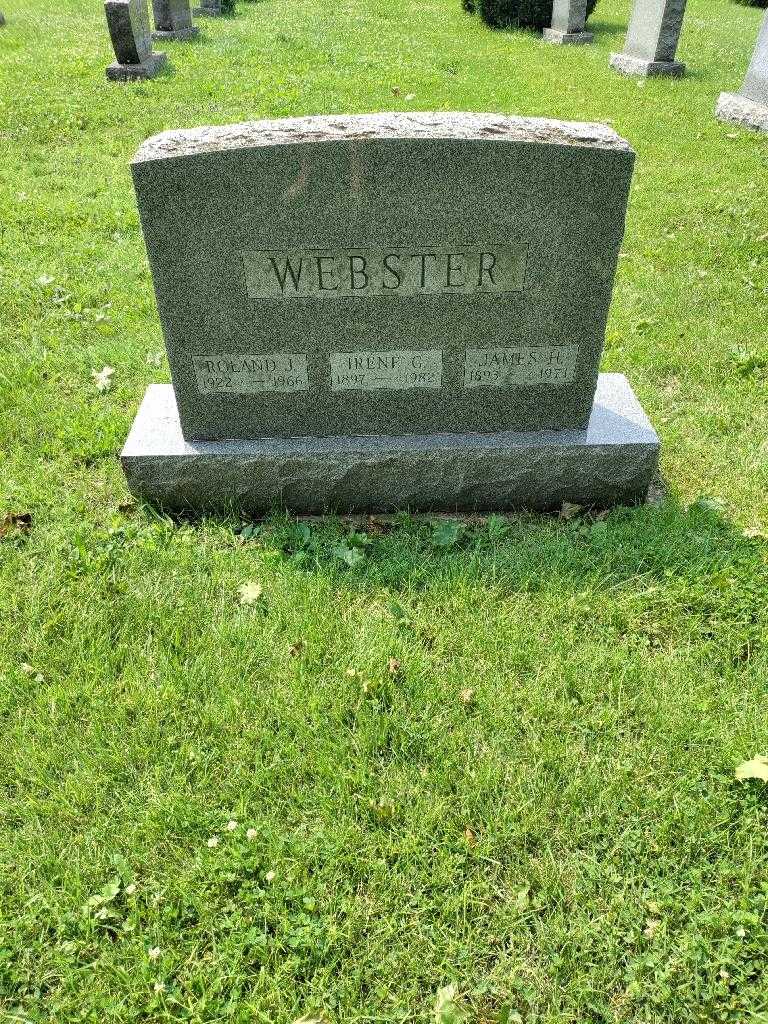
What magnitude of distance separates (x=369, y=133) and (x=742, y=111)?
7788 millimetres

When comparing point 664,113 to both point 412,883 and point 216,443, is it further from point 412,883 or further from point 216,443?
point 412,883

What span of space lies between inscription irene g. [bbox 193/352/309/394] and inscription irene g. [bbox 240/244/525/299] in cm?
27

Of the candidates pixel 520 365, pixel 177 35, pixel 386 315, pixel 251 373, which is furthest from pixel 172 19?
pixel 520 365

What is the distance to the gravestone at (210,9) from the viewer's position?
15664mm

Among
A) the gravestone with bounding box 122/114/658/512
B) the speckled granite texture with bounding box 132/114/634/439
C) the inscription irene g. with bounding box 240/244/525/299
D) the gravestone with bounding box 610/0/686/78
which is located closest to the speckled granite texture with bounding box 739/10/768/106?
the gravestone with bounding box 610/0/686/78

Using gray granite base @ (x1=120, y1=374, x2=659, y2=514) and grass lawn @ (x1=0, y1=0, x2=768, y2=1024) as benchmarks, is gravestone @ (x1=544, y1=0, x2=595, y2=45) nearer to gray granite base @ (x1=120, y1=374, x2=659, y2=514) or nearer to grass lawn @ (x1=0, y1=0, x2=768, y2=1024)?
grass lawn @ (x1=0, y1=0, x2=768, y2=1024)

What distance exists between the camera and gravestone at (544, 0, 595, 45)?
12422 millimetres

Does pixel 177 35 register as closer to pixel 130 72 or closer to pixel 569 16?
pixel 130 72

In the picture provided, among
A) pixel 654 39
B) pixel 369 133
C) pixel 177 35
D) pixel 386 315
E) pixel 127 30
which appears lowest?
pixel 177 35

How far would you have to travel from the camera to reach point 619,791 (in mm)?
2305

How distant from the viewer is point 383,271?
9.64 feet

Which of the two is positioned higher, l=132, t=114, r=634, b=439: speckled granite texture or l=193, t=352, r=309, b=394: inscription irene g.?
l=132, t=114, r=634, b=439: speckled granite texture

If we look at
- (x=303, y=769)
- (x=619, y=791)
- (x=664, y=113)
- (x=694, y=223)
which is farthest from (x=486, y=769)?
(x=664, y=113)

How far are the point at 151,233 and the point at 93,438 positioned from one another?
130 centimetres
